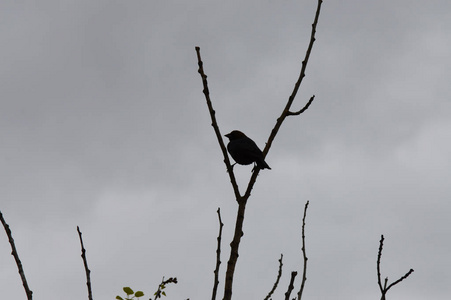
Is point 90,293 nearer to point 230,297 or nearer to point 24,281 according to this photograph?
point 24,281

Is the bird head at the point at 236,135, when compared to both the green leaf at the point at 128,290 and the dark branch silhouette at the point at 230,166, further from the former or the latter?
the green leaf at the point at 128,290

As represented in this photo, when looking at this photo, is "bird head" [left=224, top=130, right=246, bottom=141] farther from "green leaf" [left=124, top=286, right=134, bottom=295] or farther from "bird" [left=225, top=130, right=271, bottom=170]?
"green leaf" [left=124, top=286, right=134, bottom=295]

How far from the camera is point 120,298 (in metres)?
3.96

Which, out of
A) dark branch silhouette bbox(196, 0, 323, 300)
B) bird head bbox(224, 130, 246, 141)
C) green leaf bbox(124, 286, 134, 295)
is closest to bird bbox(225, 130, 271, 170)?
bird head bbox(224, 130, 246, 141)

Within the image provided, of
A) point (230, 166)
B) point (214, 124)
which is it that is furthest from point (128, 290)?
point (214, 124)

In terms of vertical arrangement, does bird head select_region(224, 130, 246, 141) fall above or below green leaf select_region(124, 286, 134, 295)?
above

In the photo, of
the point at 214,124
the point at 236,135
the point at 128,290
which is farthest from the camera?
the point at 236,135

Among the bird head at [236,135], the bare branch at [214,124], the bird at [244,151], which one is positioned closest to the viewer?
the bare branch at [214,124]

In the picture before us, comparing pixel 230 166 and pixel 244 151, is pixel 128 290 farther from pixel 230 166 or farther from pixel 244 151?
pixel 244 151

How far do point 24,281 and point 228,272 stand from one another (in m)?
1.12

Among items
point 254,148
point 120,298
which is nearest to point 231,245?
point 120,298

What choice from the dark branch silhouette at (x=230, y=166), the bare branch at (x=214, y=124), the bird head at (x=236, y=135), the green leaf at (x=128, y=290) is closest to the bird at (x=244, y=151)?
the bird head at (x=236, y=135)

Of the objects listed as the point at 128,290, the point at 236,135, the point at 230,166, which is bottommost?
the point at 128,290

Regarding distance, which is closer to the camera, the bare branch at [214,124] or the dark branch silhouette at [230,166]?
the dark branch silhouette at [230,166]
